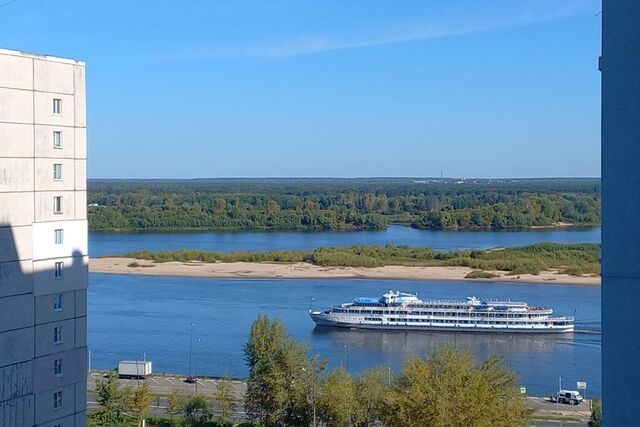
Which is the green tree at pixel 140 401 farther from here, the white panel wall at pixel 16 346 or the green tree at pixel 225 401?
the white panel wall at pixel 16 346

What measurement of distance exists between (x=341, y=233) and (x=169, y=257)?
8.22m

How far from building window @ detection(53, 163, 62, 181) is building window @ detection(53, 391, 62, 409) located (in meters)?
0.77

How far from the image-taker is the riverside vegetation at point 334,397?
3770mm

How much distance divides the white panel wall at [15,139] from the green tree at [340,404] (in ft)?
6.92

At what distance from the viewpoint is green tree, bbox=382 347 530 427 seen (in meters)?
3.69

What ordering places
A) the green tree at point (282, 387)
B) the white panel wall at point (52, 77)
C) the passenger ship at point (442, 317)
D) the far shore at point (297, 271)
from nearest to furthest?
the white panel wall at point (52, 77), the green tree at point (282, 387), the passenger ship at point (442, 317), the far shore at point (297, 271)

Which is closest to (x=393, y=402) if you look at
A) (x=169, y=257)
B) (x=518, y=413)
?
(x=518, y=413)

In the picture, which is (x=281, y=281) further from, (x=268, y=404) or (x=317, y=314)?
(x=268, y=404)

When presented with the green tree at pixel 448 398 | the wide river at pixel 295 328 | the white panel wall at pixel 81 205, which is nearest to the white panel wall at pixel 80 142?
the white panel wall at pixel 81 205

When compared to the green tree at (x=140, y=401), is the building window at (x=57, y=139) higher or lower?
higher

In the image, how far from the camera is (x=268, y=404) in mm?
4906

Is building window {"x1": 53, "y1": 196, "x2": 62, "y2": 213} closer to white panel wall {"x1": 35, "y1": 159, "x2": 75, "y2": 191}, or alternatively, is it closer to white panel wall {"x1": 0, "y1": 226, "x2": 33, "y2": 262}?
white panel wall {"x1": 35, "y1": 159, "x2": 75, "y2": 191}

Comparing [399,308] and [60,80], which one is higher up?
[60,80]

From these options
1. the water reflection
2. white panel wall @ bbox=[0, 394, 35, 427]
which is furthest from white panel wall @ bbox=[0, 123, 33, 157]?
the water reflection
